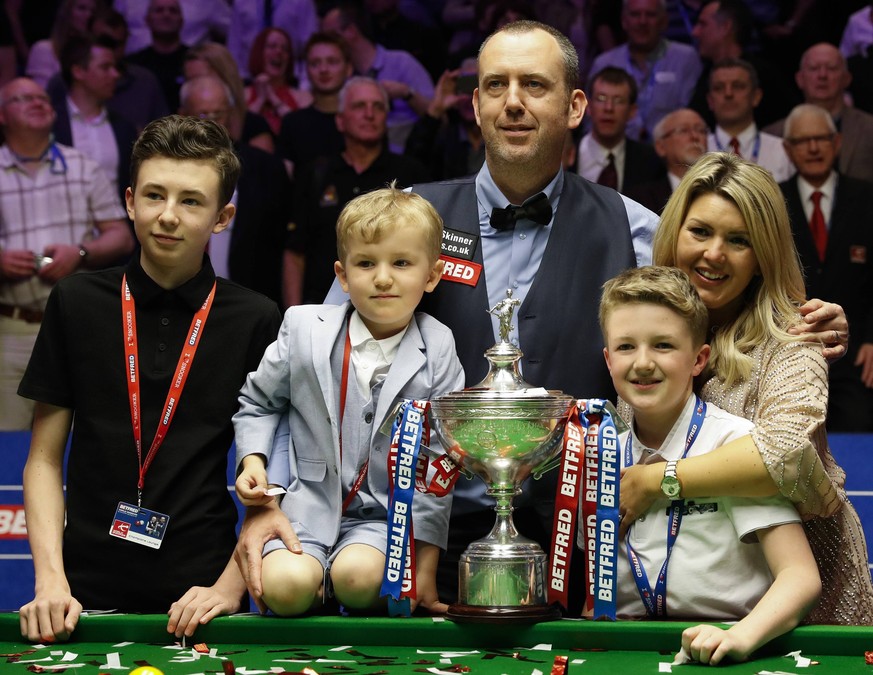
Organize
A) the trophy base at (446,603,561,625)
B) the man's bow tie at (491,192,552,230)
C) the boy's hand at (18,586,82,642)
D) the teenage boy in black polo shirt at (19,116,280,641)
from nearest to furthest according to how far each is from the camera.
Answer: the trophy base at (446,603,561,625) → the boy's hand at (18,586,82,642) → the teenage boy in black polo shirt at (19,116,280,641) → the man's bow tie at (491,192,552,230)

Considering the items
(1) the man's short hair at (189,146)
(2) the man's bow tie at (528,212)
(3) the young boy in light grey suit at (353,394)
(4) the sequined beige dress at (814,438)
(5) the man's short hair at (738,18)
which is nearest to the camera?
(4) the sequined beige dress at (814,438)

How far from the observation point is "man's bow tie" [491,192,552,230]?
3443mm

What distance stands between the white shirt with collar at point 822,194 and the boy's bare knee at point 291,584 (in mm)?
5154

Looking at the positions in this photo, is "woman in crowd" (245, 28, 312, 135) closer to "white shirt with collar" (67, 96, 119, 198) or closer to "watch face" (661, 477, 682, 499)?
"white shirt with collar" (67, 96, 119, 198)

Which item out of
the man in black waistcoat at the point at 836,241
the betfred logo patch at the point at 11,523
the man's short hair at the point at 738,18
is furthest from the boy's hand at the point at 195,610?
the man's short hair at the point at 738,18

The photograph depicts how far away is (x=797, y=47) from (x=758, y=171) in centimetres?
452

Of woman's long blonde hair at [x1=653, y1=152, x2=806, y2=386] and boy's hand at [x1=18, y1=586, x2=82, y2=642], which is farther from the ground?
woman's long blonde hair at [x1=653, y1=152, x2=806, y2=386]

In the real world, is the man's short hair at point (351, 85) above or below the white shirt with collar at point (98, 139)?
above

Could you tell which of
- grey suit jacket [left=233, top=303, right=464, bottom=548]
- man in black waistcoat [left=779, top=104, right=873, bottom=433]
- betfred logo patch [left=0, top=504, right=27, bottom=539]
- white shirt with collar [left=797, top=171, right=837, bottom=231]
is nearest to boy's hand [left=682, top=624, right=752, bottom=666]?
grey suit jacket [left=233, top=303, right=464, bottom=548]

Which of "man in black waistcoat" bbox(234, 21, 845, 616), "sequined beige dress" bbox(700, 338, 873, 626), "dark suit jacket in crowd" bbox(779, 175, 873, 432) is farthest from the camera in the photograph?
"dark suit jacket in crowd" bbox(779, 175, 873, 432)

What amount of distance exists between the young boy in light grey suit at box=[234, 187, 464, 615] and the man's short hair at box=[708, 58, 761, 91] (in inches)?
183

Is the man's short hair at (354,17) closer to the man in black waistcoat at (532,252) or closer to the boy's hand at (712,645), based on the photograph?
the man in black waistcoat at (532,252)

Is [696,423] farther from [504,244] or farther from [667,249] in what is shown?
[504,244]

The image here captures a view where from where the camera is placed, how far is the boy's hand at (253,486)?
276cm
